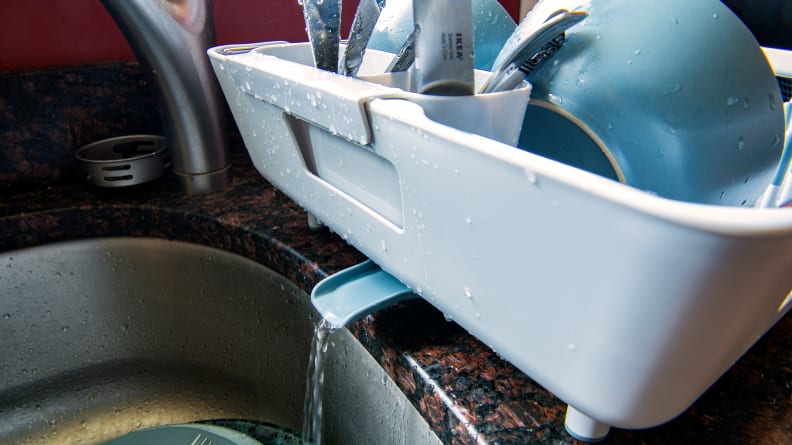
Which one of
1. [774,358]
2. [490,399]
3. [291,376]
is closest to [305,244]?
[291,376]

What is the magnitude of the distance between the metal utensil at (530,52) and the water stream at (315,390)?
0.25 m

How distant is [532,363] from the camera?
275 mm

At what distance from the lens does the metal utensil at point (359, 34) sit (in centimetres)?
45

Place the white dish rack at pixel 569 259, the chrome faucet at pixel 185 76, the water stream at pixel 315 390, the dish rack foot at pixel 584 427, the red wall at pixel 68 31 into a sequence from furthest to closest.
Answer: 1. the red wall at pixel 68 31
2. the chrome faucet at pixel 185 76
3. the water stream at pixel 315 390
4. the dish rack foot at pixel 584 427
5. the white dish rack at pixel 569 259

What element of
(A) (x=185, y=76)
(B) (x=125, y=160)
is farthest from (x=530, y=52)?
(B) (x=125, y=160)

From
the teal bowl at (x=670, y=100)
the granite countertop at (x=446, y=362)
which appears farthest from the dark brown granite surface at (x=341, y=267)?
the teal bowl at (x=670, y=100)

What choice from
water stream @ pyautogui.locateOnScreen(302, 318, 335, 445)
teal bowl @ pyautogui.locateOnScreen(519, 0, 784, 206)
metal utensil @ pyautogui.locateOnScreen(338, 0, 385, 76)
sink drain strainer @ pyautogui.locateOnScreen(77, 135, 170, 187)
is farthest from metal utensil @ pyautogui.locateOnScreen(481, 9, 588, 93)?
sink drain strainer @ pyautogui.locateOnScreen(77, 135, 170, 187)

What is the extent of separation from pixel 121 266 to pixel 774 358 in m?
0.78

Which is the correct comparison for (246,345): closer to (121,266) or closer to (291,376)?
(291,376)

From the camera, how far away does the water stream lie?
445mm

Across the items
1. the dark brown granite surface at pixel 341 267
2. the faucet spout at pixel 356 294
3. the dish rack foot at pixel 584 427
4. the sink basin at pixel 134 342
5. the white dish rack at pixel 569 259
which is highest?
the white dish rack at pixel 569 259

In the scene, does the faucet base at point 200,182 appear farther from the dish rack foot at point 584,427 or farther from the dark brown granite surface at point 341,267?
the dish rack foot at point 584,427

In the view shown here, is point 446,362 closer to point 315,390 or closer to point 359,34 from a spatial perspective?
point 315,390

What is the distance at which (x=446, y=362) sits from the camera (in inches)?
15.2
